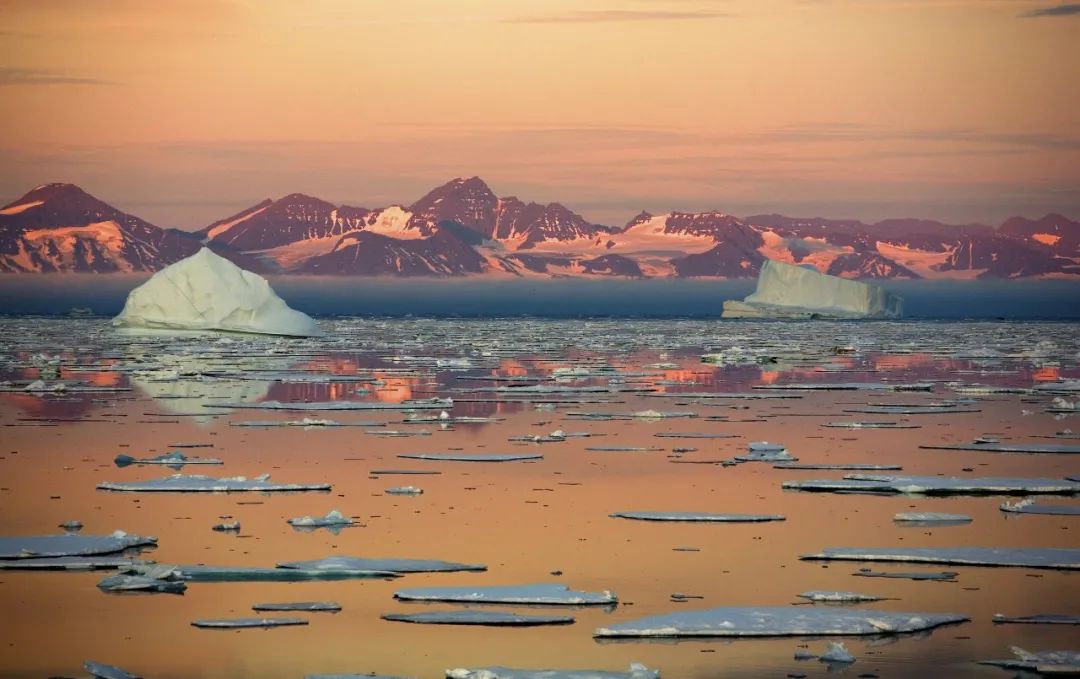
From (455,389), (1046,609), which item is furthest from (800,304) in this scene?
(1046,609)

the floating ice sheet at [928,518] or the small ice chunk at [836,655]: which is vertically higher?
the small ice chunk at [836,655]

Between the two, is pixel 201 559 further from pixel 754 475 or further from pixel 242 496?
pixel 754 475

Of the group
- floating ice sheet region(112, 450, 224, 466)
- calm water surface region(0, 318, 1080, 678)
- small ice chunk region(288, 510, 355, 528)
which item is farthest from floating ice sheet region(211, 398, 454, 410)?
small ice chunk region(288, 510, 355, 528)

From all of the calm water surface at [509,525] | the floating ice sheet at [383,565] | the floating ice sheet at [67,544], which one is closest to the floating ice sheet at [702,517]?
the calm water surface at [509,525]

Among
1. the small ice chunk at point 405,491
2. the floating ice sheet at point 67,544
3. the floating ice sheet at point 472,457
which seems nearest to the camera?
the floating ice sheet at point 67,544

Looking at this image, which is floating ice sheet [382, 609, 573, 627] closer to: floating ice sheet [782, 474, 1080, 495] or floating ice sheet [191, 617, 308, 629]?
floating ice sheet [191, 617, 308, 629]

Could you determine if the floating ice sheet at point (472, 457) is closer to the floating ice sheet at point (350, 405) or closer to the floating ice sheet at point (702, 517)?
the floating ice sheet at point (702, 517)
